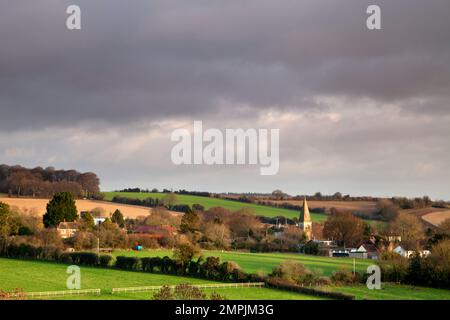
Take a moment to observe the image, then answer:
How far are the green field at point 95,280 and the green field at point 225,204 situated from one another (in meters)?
66.1

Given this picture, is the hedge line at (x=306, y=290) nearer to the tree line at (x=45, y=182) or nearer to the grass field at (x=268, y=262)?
the grass field at (x=268, y=262)

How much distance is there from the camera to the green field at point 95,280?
40219 millimetres

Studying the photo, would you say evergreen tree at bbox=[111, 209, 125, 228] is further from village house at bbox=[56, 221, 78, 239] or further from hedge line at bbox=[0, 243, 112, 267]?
hedge line at bbox=[0, 243, 112, 267]

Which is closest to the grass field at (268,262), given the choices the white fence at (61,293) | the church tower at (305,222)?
the white fence at (61,293)

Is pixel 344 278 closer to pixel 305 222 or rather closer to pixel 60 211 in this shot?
pixel 60 211

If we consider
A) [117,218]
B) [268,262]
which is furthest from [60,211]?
[268,262]

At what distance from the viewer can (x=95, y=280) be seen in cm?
4731

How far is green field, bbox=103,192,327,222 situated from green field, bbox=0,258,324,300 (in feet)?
217

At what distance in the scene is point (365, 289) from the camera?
1770 inches

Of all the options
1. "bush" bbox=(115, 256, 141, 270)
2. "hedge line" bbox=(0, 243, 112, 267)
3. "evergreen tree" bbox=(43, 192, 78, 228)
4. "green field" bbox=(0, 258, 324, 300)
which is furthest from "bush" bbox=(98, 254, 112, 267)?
"evergreen tree" bbox=(43, 192, 78, 228)

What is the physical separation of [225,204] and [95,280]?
80287 millimetres

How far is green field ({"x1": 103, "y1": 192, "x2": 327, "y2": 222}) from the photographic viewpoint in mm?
120562
